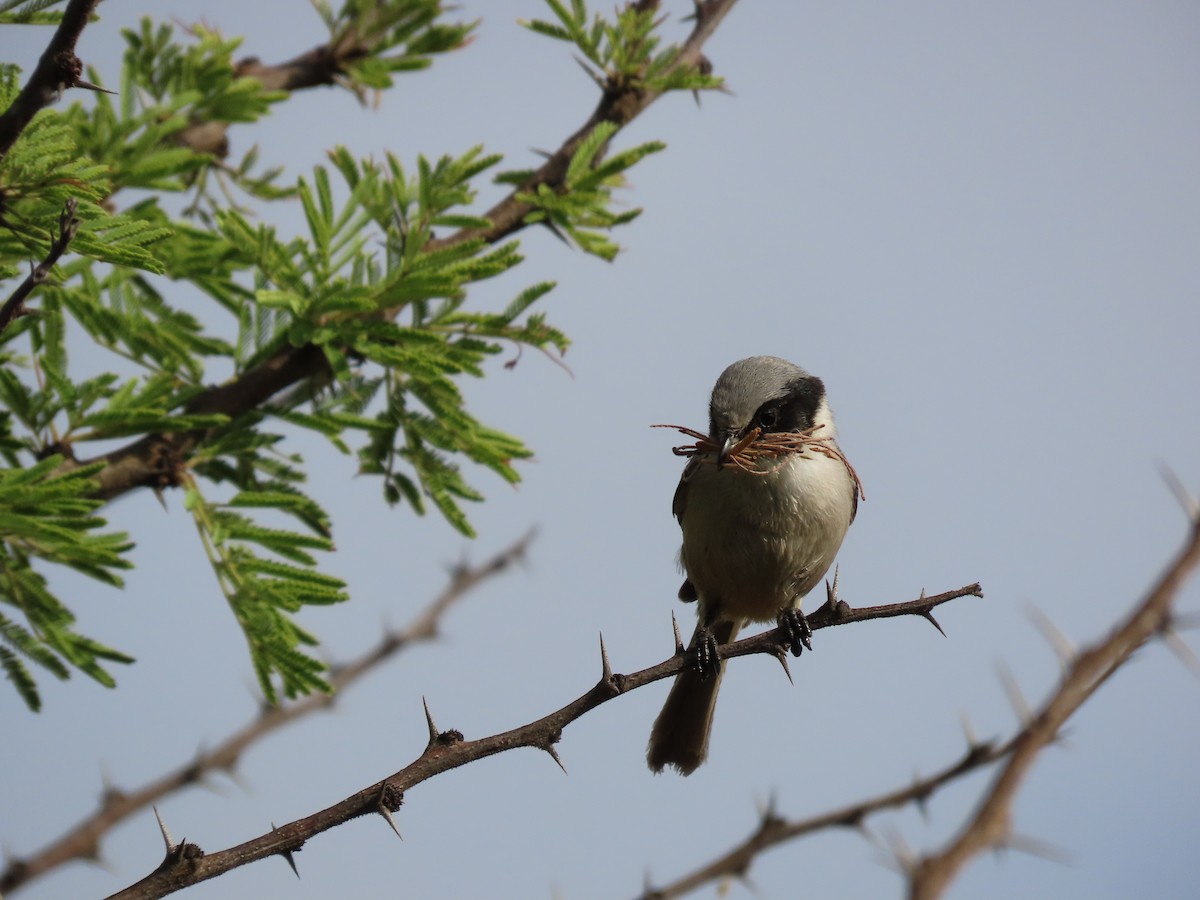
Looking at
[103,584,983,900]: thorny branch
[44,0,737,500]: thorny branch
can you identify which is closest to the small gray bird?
[44,0,737,500]: thorny branch

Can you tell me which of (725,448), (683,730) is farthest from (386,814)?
(683,730)

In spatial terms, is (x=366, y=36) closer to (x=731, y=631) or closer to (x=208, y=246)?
(x=208, y=246)

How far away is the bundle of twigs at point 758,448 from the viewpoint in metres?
4.53

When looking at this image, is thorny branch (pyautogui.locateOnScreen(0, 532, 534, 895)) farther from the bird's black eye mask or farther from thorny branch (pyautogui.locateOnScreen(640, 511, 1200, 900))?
thorny branch (pyautogui.locateOnScreen(640, 511, 1200, 900))

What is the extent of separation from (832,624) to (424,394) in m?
1.69

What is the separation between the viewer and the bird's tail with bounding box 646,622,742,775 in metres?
5.88

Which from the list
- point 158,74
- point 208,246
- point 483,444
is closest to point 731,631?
point 483,444

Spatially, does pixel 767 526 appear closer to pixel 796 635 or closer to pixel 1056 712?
pixel 796 635

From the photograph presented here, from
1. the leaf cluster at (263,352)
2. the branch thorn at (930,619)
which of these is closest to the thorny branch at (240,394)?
the leaf cluster at (263,352)

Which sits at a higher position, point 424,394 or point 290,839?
point 424,394

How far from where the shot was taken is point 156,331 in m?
4.46

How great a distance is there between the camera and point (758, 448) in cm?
479

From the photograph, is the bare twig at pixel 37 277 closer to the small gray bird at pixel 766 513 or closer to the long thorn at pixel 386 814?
the long thorn at pixel 386 814

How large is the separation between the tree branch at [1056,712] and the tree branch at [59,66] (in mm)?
2475
